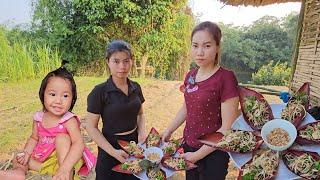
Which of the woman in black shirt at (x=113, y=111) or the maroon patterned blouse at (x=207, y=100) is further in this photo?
the woman in black shirt at (x=113, y=111)

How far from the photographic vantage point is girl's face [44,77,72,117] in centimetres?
174

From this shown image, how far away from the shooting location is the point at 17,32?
12.5 meters

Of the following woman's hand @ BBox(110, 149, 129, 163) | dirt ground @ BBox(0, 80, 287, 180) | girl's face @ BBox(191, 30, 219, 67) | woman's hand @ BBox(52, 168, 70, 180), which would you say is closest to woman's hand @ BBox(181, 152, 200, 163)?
woman's hand @ BBox(110, 149, 129, 163)

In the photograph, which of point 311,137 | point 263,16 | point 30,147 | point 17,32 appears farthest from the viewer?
point 263,16

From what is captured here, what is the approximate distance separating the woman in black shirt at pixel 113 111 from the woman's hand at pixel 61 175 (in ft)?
1.60

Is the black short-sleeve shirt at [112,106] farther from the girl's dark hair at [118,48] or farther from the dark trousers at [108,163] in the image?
the girl's dark hair at [118,48]

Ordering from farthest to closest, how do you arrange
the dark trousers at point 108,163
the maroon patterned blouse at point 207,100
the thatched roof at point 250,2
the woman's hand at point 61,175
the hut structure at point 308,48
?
the thatched roof at point 250,2
the hut structure at point 308,48
the dark trousers at point 108,163
the maroon patterned blouse at point 207,100
the woman's hand at point 61,175

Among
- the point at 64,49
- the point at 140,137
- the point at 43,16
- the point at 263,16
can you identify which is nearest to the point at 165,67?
the point at 64,49

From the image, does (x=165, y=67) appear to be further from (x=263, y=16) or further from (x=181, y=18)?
(x=263, y=16)

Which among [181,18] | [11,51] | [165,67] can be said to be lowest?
[165,67]

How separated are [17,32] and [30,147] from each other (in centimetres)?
1163

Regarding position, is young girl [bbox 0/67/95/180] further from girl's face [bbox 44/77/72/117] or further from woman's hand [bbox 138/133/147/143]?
woman's hand [bbox 138/133/147/143]

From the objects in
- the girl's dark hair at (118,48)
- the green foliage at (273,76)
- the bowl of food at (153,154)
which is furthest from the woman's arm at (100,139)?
the green foliage at (273,76)

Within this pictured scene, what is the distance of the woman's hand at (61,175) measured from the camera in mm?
1631
